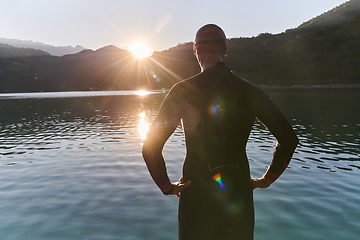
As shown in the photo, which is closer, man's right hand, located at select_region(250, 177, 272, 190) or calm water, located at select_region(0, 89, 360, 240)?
man's right hand, located at select_region(250, 177, 272, 190)

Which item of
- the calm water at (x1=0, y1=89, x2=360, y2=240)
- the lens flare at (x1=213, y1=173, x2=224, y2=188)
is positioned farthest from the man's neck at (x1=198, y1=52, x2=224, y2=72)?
the calm water at (x1=0, y1=89, x2=360, y2=240)

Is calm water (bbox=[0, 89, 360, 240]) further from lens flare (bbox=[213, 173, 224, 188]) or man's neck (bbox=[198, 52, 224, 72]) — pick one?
man's neck (bbox=[198, 52, 224, 72])

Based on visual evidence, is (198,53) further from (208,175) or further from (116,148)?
(116,148)

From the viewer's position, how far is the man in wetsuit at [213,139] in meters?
2.05

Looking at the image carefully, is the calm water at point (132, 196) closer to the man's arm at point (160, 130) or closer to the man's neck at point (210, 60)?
the man's arm at point (160, 130)

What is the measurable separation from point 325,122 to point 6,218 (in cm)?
2772

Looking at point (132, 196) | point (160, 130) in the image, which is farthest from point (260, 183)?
point (132, 196)

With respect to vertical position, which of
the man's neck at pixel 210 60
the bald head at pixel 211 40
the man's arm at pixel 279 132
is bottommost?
the man's arm at pixel 279 132

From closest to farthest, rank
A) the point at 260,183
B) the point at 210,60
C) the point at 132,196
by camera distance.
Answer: the point at 210,60 < the point at 260,183 < the point at 132,196

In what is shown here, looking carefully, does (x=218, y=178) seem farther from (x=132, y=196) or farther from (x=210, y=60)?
(x=132, y=196)

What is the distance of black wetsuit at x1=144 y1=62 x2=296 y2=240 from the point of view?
205 cm

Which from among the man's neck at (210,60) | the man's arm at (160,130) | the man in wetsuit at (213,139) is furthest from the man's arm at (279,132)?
the man's arm at (160,130)

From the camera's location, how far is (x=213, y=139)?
2076 mm

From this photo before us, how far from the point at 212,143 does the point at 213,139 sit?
3 cm
